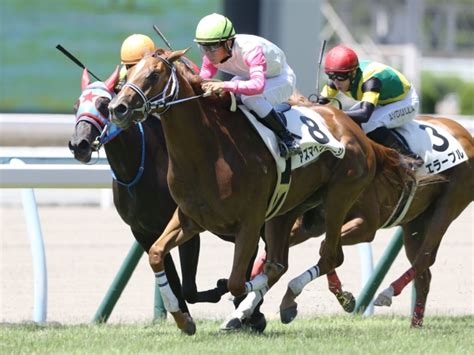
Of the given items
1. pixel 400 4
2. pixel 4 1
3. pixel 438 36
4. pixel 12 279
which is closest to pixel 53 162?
pixel 12 279

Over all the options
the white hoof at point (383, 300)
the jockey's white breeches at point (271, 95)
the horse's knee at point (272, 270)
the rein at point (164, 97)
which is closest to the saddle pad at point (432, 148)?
the white hoof at point (383, 300)

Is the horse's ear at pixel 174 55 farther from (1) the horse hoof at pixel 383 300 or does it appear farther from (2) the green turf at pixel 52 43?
(2) the green turf at pixel 52 43

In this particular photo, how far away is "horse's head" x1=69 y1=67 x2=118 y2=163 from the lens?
6.48 m

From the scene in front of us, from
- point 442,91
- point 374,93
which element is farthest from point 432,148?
point 442,91

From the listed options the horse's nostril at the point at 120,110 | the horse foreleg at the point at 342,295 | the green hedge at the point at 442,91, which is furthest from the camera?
the green hedge at the point at 442,91

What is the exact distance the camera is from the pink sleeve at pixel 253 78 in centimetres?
625

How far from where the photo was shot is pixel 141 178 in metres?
6.78

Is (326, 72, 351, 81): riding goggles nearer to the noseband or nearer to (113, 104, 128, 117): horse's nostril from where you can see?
the noseband

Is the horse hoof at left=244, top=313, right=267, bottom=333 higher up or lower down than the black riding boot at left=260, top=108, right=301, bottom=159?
lower down

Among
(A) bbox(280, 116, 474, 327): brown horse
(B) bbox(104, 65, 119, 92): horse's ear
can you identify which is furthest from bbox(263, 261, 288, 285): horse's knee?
(B) bbox(104, 65, 119, 92): horse's ear

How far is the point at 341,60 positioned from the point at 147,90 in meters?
1.57

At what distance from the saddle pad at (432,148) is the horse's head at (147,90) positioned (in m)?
1.93

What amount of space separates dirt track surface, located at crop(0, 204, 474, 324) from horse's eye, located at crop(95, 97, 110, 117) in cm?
160

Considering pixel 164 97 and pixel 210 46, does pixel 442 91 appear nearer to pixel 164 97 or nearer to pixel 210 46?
pixel 210 46
